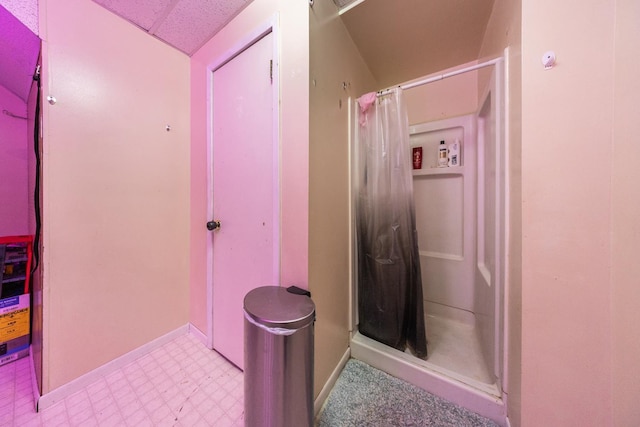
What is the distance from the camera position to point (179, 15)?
3.68ft

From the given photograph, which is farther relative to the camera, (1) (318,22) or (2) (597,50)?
(1) (318,22)

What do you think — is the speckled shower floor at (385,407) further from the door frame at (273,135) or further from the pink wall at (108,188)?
the pink wall at (108,188)

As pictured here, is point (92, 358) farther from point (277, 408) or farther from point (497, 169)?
point (497, 169)

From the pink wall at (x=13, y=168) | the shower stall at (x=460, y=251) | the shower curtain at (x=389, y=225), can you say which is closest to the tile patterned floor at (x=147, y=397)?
the shower stall at (x=460, y=251)

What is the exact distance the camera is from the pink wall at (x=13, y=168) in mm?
1429

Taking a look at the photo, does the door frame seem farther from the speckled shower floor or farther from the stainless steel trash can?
the speckled shower floor

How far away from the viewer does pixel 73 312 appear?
1029mm

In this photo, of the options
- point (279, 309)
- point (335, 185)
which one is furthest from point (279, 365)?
point (335, 185)

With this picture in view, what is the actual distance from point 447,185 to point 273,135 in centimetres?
140

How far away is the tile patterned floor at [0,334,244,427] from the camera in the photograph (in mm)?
893

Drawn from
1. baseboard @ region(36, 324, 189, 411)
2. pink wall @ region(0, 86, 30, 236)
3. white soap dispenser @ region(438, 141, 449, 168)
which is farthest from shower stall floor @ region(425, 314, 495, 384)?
pink wall @ region(0, 86, 30, 236)

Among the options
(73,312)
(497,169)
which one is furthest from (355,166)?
(73,312)

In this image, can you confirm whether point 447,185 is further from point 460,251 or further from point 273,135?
point 273,135

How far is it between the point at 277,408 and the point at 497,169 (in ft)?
4.45
